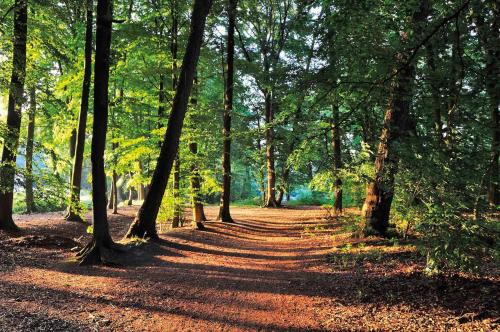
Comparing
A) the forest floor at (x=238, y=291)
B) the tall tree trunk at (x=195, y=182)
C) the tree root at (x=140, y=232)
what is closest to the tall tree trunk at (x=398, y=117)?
the forest floor at (x=238, y=291)

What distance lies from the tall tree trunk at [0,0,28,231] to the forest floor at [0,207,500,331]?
190 cm

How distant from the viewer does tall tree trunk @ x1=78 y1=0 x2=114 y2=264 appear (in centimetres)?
809

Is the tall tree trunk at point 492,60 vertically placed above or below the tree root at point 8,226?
above

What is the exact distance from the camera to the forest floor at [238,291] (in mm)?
5078

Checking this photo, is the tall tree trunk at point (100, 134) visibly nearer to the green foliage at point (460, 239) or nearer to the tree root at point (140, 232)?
the tree root at point (140, 232)

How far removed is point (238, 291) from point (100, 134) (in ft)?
14.9

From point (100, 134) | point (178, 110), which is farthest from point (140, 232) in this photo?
point (178, 110)

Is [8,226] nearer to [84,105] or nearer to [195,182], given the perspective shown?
[84,105]

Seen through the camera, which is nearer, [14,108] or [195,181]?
[14,108]

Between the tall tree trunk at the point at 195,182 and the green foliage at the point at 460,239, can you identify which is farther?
the tall tree trunk at the point at 195,182

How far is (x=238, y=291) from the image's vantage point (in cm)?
675

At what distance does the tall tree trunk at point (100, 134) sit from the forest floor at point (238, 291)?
54cm

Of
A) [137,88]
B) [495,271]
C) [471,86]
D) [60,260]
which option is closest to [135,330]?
[60,260]

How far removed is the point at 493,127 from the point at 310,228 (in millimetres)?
11514
